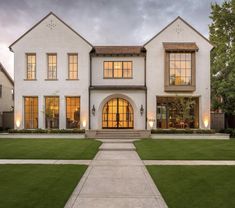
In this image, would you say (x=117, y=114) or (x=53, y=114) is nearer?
(x=53, y=114)

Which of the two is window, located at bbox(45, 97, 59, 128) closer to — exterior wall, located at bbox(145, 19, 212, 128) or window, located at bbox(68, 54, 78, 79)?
window, located at bbox(68, 54, 78, 79)

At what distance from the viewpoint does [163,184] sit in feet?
27.4

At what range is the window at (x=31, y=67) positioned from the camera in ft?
90.1

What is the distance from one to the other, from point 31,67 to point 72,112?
5766mm

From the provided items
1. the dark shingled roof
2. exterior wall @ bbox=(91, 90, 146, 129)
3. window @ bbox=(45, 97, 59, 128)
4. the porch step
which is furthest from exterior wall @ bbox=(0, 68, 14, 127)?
the porch step

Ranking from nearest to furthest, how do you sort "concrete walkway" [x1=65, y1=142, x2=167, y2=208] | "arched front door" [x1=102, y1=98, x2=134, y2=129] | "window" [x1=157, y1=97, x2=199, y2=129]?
"concrete walkway" [x1=65, y1=142, x2=167, y2=208] < "window" [x1=157, y1=97, x2=199, y2=129] < "arched front door" [x1=102, y1=98, x2=134, y2=129]

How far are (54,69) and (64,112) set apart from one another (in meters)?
4.18

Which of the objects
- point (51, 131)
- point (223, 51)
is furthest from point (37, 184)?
point (223, 51)

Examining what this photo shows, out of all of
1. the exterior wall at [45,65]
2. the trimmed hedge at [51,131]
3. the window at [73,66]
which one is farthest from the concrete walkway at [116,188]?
the window at [73,66]

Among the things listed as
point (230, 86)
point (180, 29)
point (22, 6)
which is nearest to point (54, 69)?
point (22, 6)

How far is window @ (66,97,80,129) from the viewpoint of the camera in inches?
1072

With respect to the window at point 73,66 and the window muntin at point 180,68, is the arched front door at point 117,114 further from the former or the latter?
the window muntin at point 180,68

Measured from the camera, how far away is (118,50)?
28.4 meters

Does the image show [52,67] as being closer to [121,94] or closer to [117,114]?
[121,94]
